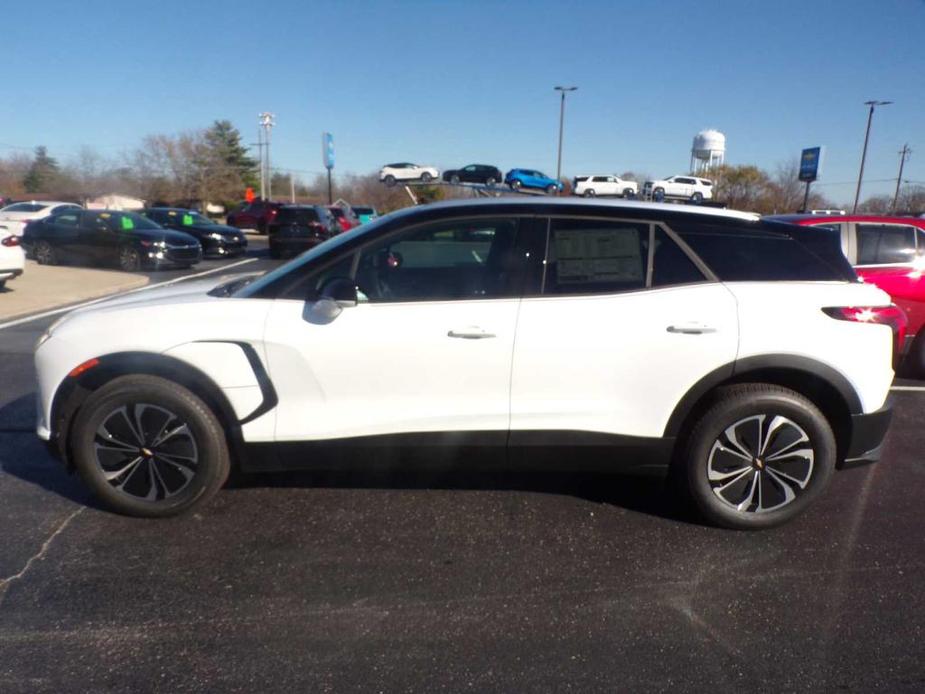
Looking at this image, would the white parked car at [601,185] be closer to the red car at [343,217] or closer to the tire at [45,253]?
the red car at [343,217]

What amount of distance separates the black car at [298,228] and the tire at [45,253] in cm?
569

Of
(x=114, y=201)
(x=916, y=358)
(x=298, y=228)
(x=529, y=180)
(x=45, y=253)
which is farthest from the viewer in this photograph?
(x=114, y=201)

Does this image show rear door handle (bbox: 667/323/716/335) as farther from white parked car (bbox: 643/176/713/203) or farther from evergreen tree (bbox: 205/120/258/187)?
evergreen tree (bbox: 205/120/258/187)

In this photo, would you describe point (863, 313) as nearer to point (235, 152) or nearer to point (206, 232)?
point (206, 232)

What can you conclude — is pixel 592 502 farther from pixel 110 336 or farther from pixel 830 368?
pixel 110 336

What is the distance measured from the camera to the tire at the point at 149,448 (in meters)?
3.46

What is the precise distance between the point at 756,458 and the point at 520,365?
4.43ft

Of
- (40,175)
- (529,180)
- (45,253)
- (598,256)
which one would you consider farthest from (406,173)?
(40,175)

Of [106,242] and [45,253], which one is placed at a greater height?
[106,242]

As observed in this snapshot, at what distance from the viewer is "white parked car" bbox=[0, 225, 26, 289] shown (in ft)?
38.5

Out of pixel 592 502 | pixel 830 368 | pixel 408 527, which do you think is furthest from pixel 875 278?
pixel 408 527

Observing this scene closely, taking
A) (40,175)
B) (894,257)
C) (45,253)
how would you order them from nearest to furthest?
(894,257) → (45,253) → (40,175)

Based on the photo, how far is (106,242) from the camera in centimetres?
1711

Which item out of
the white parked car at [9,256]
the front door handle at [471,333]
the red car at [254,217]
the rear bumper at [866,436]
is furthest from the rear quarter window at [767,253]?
the red car at [254,217]
